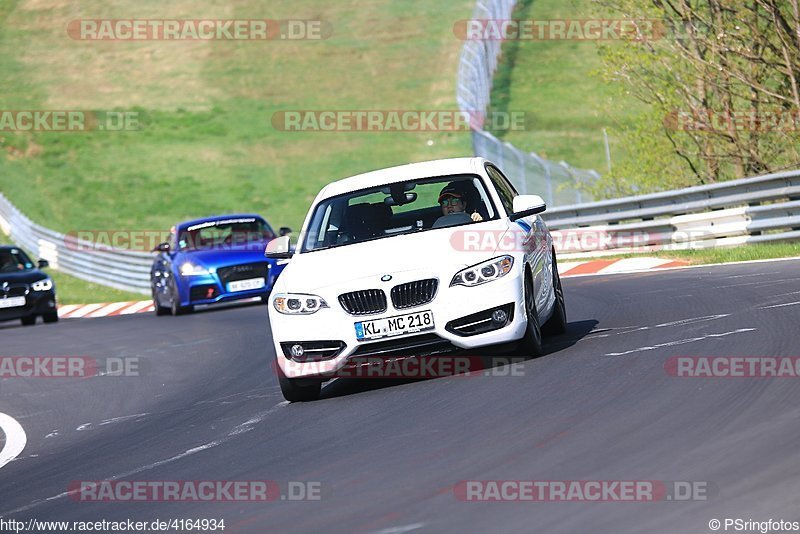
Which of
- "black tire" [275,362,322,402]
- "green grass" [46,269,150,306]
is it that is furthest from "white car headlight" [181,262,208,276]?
"black tire" [275,362,322,402]

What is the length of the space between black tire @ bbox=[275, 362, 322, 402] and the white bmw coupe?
10 mm

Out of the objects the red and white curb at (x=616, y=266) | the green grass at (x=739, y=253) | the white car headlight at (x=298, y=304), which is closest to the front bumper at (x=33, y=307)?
the red and white curb at (x=616, y=266)

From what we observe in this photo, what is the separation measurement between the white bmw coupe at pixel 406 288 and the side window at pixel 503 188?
0.23 m

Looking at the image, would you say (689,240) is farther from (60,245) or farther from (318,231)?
(60,245)

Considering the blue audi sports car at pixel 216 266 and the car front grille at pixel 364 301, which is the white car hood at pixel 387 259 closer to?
the car front grille at pixel 364 301

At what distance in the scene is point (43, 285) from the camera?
2497 cm

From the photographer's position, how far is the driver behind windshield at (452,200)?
1052cm

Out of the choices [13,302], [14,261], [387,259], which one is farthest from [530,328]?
[14,261]

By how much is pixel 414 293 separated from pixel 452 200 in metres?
1.55

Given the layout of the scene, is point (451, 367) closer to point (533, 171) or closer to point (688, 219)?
point (688, 219)

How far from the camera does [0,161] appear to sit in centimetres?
5553

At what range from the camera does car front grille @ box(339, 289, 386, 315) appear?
9.19 meters

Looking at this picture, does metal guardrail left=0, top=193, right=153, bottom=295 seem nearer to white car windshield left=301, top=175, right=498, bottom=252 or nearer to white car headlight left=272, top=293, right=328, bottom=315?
white car windshield left=301, top=175, right=498, bottom=252

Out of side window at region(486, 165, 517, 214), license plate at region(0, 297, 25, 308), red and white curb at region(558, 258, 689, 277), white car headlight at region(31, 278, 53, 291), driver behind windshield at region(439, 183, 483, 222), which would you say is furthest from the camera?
white car headlight at region(31, 278, 53, 291)
